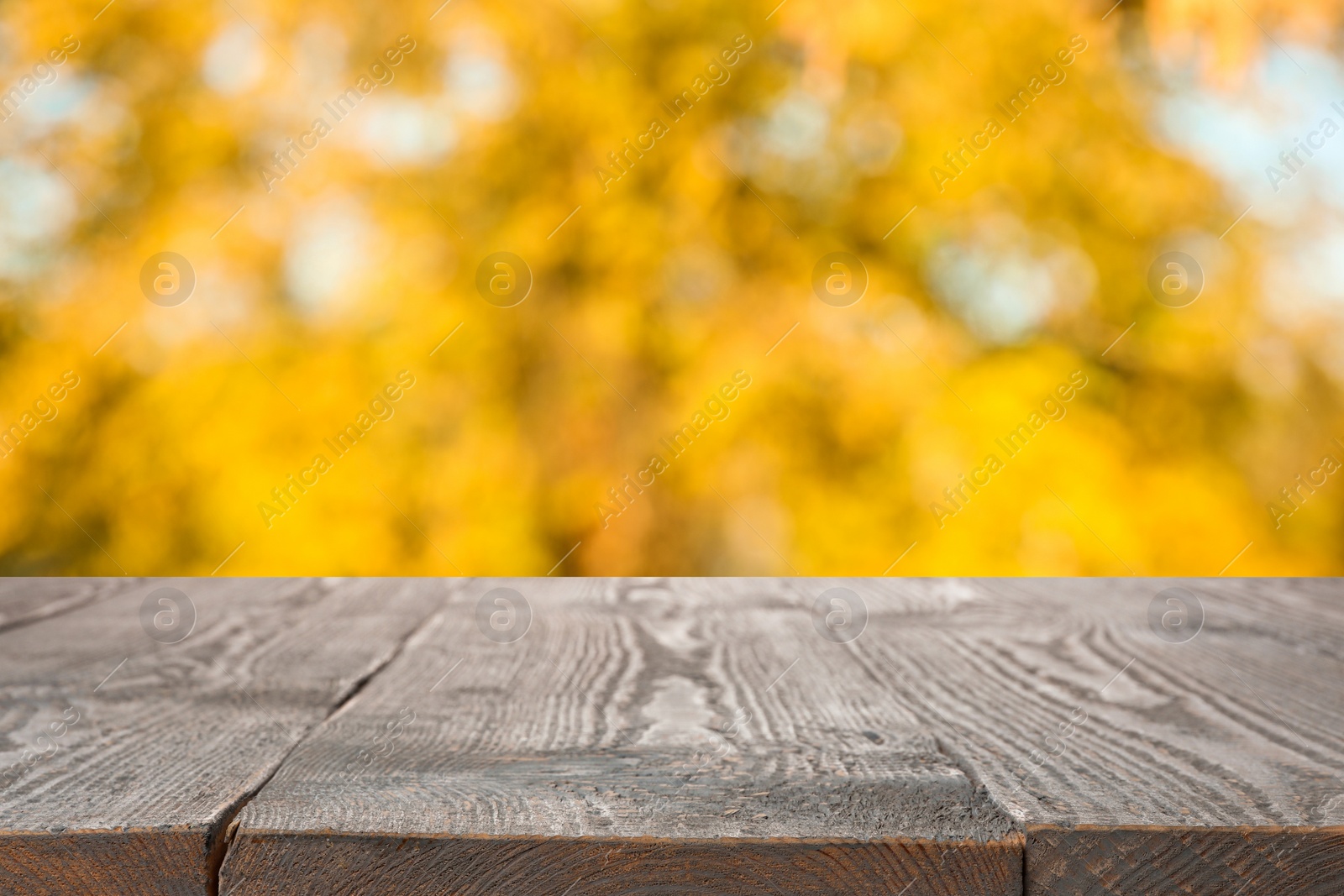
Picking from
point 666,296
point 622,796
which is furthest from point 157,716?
point 666,296

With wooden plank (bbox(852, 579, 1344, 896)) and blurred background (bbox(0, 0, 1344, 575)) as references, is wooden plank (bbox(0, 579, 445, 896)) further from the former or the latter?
blurred background (bbox(0, 0, 1344, 575))

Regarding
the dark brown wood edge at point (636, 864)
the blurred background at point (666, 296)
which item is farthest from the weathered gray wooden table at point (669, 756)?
the blurred background at point (666, 296)

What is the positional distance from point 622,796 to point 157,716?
0.29 metres

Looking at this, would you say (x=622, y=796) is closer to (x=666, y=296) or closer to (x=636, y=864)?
(x=636, y=864)

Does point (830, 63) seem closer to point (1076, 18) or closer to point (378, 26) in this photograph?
point (1076, 18)

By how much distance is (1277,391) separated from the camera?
7.10 ft

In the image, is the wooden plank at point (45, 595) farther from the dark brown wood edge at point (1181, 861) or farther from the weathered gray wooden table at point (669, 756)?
the dark brown wood edge at point (1181, 861)

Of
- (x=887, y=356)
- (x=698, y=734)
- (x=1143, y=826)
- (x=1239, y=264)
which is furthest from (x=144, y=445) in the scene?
(x=1239, y=264)

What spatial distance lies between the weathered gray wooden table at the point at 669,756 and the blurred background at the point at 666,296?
145 cm

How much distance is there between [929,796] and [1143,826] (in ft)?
0.26

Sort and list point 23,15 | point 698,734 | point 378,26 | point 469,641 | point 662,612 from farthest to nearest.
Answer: point 378,26, point 23,15, point 662,612, point 469,641, point 698,734

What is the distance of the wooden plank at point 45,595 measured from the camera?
81 cm

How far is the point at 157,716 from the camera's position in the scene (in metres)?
0.50

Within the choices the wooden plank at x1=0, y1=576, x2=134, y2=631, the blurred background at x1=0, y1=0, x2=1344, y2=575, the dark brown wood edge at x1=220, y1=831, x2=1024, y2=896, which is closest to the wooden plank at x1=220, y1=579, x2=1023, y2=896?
the dark brown wood edge at x1=220, y1=831, x2=1024, y2=896
